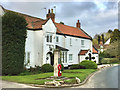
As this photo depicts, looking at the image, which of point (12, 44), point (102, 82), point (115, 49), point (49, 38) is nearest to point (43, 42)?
point (49, 38)

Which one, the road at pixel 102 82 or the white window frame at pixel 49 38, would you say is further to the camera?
the white window frame at pixel 49 38

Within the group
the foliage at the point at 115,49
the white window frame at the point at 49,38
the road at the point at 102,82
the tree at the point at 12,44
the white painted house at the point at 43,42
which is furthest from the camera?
the foliage at the point at 115,49

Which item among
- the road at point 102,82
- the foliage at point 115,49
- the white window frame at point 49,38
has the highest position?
the white window frame at point 49,38

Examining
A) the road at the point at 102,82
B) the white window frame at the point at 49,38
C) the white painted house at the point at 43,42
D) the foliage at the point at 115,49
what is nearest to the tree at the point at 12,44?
the white painted house at the point at 43,42

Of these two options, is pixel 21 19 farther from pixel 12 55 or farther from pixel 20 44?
pixel 12 55

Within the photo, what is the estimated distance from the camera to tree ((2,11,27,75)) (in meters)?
17.4

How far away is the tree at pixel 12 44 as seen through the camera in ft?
57.2

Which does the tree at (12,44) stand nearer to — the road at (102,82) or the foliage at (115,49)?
the road at (102,82)

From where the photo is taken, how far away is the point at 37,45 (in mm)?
24250

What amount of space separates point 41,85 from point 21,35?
29.6 ft

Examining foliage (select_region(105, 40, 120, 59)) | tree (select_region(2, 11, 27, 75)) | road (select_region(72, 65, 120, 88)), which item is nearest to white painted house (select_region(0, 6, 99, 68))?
tree (select_region(2, 11, 27, 75))

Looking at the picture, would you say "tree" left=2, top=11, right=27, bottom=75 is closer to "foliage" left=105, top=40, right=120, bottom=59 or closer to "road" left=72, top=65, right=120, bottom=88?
"road" left=72, top=65, right=120, bottom=88

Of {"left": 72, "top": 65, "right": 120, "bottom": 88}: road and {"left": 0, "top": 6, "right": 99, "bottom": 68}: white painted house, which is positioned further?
{"left": 0, "top": 6, "right": 99, "bottom": 68}: white painted house

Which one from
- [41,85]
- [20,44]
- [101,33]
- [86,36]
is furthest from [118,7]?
[101,33]
